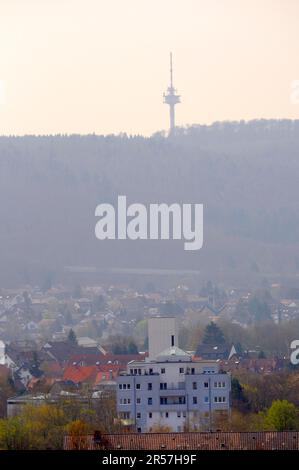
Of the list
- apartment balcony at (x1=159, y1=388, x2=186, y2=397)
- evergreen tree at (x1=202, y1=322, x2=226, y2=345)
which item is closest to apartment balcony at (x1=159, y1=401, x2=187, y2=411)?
apartment balcony at (x1=159, y1=388, x2=186, y2=397)

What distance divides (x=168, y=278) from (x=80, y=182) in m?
23.1

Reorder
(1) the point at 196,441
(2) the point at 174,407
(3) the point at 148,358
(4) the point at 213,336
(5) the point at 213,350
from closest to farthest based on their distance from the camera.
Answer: (1) the point at 196,441 < (2) the point at 174,407 < (3) the point at 148,358 < (5) the point at 213,350 < (4) the point at 213,336

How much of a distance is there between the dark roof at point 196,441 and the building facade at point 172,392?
1187 centimetres

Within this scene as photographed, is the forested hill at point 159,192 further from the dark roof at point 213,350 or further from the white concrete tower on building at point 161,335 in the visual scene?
the white concrete tower on building at point 161,335

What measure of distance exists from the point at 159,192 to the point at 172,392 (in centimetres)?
8908

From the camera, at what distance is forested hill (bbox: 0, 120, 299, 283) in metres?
121

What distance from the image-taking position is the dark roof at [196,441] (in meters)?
28.9

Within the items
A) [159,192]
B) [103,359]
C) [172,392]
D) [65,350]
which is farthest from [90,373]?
[159,192]

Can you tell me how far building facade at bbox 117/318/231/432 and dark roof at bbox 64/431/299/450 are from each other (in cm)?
1187

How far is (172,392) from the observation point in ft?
152

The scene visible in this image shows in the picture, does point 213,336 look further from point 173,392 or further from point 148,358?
point 173,392

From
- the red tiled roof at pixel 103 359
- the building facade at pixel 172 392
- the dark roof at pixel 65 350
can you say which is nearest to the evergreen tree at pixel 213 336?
the dark roof at pixel 65 350

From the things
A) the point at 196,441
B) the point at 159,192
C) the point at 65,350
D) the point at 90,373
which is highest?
the point at 159,192

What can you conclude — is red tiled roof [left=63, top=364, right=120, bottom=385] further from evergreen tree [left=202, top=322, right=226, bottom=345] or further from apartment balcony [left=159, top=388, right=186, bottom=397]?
apartment balcony [left=159, top=388, right=186, bottom=397]
